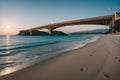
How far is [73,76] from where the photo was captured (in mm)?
4363

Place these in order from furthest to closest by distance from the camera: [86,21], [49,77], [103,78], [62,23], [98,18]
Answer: [62,23] → [86,21] → [98,18] → [49,77] → [103,78]

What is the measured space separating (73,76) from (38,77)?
1.07 m

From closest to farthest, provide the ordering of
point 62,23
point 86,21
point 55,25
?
point 86,21, point 62,23, point 55,25

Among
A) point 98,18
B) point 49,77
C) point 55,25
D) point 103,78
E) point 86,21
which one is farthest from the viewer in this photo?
point 55,25

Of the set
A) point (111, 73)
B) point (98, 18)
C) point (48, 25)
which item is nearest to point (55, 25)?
point (48, 25)

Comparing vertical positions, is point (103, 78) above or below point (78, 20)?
below

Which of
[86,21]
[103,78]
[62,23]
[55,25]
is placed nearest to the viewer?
[103,78]

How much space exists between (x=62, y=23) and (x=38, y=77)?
75.2 meters

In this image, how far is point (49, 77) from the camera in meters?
4.32

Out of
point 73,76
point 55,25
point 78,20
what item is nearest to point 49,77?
point 73,76

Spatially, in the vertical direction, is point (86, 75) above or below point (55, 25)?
below

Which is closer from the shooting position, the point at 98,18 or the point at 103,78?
the point at 103,78

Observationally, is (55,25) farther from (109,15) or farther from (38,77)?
(38,77)

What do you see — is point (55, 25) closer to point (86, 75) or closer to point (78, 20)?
point (78, 20)
